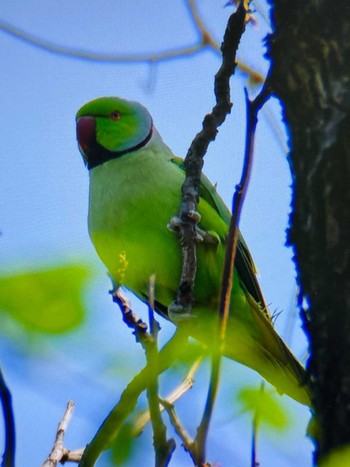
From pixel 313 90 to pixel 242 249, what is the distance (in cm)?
132

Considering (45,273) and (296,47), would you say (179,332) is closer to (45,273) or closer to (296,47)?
(45,273)

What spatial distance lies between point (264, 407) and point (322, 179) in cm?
57

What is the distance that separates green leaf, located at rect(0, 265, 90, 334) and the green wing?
1837 mm

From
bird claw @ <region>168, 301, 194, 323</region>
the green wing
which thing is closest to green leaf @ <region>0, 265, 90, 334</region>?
bird claw @ <region>168, 301, 194, 323</region>

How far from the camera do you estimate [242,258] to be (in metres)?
3.04

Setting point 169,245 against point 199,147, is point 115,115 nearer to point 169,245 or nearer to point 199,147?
point 169,245

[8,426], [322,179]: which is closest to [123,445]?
[8,426]

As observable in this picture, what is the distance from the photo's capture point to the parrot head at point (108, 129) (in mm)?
3309

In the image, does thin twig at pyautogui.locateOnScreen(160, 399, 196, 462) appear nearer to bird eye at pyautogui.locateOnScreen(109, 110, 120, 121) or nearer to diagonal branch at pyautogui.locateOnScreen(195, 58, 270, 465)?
diagonal branch at pyautogui.locateOnScreen(195, 58, 270, 465)

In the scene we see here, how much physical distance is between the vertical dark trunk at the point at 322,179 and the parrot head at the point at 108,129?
4.96 ft

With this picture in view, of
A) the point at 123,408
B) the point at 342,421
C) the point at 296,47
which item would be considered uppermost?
the point at 296,47

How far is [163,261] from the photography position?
2.82 metres

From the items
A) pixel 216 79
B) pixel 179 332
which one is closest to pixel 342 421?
pixel 179 332

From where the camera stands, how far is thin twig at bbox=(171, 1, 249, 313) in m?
1.85
